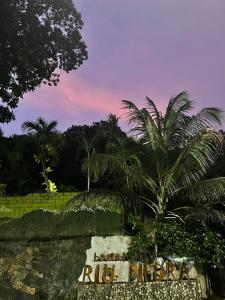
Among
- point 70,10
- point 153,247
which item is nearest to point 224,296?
point 153,247

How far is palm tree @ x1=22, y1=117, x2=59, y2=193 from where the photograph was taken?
18.0m

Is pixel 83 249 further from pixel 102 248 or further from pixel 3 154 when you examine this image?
pixel 3 154

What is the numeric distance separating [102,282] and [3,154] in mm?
8213

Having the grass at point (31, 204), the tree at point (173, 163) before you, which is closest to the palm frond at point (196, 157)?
the tree at point (173, 163)

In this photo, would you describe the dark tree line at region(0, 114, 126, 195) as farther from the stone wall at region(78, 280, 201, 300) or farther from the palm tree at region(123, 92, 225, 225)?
the stone wall at region(78, 280, 201, 300)

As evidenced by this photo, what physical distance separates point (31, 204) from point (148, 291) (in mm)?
4312

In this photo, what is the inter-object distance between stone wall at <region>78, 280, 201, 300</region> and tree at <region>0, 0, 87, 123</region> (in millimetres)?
9799

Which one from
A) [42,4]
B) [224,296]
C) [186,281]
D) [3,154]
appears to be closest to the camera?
[186,281]

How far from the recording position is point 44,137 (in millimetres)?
18109

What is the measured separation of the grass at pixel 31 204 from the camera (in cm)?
1349

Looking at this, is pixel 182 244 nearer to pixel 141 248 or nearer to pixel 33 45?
pixel 141 248

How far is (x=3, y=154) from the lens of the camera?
18.4 meters

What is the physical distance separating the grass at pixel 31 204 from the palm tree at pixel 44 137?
13.1ft

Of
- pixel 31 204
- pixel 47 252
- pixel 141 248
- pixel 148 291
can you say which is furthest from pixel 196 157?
pixel 31 204
